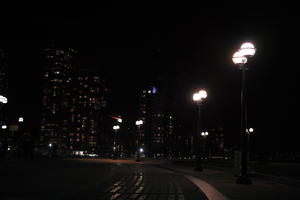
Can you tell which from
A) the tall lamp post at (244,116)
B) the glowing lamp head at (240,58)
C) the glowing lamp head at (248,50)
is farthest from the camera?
the glowing lamp head at (240,58)

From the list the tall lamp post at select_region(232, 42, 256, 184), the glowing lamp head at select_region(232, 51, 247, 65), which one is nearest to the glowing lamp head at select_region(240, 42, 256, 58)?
the tall lamp post at select_region(232, 42, 256, 184)

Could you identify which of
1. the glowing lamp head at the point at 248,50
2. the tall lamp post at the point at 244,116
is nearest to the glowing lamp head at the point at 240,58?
the tall lamp post at the point at 244,116

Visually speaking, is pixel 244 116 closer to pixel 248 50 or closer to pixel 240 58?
pixel 240 58

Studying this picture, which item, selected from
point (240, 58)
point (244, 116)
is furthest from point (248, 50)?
point (244, 116)

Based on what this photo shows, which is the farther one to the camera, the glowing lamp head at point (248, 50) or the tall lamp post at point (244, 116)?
the glowing lamp head at point (248, 50)

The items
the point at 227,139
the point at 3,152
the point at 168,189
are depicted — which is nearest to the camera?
the point at 168,189

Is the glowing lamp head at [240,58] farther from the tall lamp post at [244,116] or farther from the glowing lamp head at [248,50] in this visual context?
the glowing lamp head at [248,50]

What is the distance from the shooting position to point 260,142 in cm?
7175

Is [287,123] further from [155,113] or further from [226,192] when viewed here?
[155,113]

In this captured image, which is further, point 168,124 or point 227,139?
point 168,124

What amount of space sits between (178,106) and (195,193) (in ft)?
Answer: 346

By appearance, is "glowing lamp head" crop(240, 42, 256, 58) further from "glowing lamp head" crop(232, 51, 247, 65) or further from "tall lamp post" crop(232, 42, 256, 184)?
"glowing lamp head" crop(232, 51, 247, 65)

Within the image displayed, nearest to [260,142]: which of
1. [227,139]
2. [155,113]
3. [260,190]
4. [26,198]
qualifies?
[227,139]

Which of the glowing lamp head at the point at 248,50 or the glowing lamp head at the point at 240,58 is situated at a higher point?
the glowing lamp head at the point at 248,50
